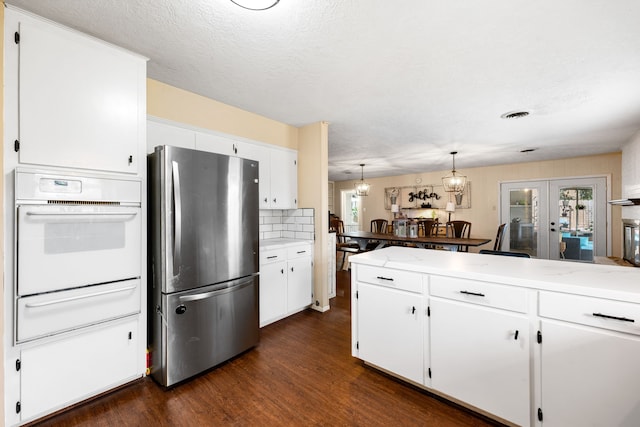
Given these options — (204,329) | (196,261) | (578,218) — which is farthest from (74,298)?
(578,218)

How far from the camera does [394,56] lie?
195 cm

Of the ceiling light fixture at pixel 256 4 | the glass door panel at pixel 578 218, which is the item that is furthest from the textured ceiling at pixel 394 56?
the glass door panel at pixel 578 218

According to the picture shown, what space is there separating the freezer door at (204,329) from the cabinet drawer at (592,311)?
201cm

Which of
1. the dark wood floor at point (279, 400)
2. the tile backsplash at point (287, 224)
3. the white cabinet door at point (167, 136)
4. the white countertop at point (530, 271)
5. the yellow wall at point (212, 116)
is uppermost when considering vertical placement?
the yellow wall at point (212, 116)

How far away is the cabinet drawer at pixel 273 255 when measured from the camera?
2828 millimetres

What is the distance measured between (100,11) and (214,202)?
4.11ft

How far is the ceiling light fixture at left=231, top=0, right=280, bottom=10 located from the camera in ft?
4.56

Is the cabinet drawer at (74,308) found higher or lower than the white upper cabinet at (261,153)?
lower

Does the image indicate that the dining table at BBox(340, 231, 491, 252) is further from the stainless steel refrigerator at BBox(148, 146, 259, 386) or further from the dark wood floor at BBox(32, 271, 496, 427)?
the stainless steel refrigerator at BBox(148, 146, 259, 386)

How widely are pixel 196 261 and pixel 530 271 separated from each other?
2.16m

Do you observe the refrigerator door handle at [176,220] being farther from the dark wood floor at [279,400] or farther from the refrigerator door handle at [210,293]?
the dark wood floor at [279,400]

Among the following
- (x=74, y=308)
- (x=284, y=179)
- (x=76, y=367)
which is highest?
(x=284, y=179)

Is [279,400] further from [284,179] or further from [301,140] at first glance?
[301,140]

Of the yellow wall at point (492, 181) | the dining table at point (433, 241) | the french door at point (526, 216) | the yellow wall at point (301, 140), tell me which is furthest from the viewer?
the french door at point (526, 216)
